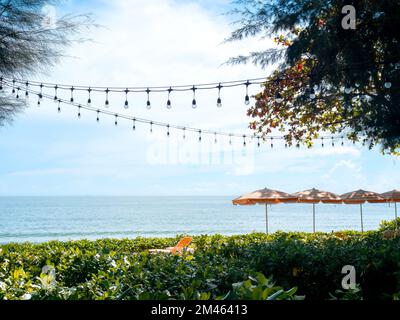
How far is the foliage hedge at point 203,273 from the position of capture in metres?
3.32

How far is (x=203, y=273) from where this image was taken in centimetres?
428

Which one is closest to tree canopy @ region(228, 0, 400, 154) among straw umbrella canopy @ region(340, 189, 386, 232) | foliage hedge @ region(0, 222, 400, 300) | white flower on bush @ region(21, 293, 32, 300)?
foliage hedge @ region(0, 222, 400, 300)

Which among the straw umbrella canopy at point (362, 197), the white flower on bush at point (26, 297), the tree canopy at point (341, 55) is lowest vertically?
the straw umbrella canopy at point (362, 197)

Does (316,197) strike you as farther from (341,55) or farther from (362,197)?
(341,55)

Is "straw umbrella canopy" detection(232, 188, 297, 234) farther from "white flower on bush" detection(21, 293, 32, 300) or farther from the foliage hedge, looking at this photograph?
"white flower on bush" detection(21, 293, 32, 300)

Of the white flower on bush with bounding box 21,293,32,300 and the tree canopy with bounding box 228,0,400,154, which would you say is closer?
the white flower on bush with bounding box 21,293,32,300

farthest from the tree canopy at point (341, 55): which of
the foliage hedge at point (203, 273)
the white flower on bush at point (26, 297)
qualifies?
the white flower on bush at point (26, 297)

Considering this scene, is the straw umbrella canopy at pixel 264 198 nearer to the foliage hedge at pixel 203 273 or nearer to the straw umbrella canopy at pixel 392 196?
the straw umbrella canopy at pixel 392 196

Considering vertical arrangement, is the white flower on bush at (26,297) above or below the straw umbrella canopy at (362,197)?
above

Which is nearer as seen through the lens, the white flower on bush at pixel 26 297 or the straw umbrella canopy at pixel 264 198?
the white flower on bush at pixel 26 297

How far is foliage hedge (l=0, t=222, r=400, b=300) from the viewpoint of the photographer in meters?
3.32

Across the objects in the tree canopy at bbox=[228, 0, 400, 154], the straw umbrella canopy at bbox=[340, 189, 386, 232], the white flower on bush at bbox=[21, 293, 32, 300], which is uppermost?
the tree canopy at bbox=[228, 0, 400, 154]

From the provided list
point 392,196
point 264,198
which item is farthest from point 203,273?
point 392,196
